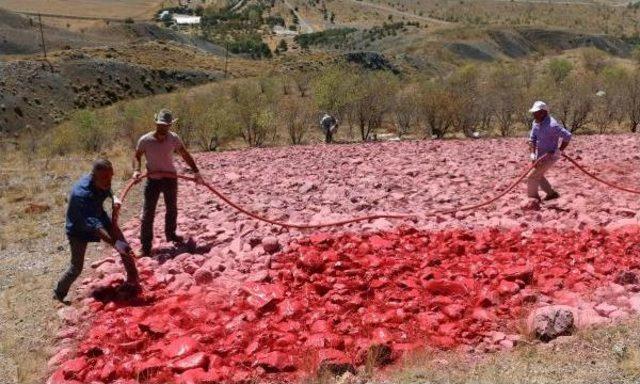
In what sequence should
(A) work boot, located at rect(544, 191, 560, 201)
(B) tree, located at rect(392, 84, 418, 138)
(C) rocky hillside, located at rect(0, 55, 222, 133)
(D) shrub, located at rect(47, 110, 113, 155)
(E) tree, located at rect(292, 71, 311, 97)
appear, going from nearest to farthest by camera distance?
(A) work boot, located at rect(544, 191, 560, 201) → (B) tree, located at rect(392, 84, 418, 138) → (D) shrub, located at rect(47, 110, 113, 155) → (E) tree, located at rect(292, 71, 311, 97) → (C) rocky hillside, located at rect(0, 55, 222, 133)

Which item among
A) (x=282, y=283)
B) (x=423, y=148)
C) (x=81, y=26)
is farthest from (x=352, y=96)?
(x=81, y=26)

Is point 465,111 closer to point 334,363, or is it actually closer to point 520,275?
point 520,275

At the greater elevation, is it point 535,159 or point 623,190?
point 535,159

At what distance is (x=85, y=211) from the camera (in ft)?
20.9

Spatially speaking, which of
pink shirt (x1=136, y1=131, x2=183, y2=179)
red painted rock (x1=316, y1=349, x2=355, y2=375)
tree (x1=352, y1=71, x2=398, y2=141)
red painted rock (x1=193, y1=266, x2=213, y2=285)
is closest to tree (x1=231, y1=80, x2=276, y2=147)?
tree (x1=352, y1=71, x2=398, y2=141)

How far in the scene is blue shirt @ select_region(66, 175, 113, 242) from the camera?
20.8 feet

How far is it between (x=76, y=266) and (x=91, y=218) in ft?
2.09

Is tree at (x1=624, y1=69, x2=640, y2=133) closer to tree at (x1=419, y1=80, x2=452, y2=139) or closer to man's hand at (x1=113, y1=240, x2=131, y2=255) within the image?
tree at (x1=419, y1=80, x2=452, y2=139)

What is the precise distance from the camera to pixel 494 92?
Result: 2628 centimetres

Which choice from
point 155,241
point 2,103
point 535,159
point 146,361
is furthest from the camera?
point 2,103

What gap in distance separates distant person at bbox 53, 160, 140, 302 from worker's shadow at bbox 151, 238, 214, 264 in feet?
3.73

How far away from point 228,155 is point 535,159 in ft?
35.0

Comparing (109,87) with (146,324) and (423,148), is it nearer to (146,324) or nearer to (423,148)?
(423,148)

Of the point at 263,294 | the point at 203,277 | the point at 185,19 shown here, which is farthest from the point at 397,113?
the point at 185,19
